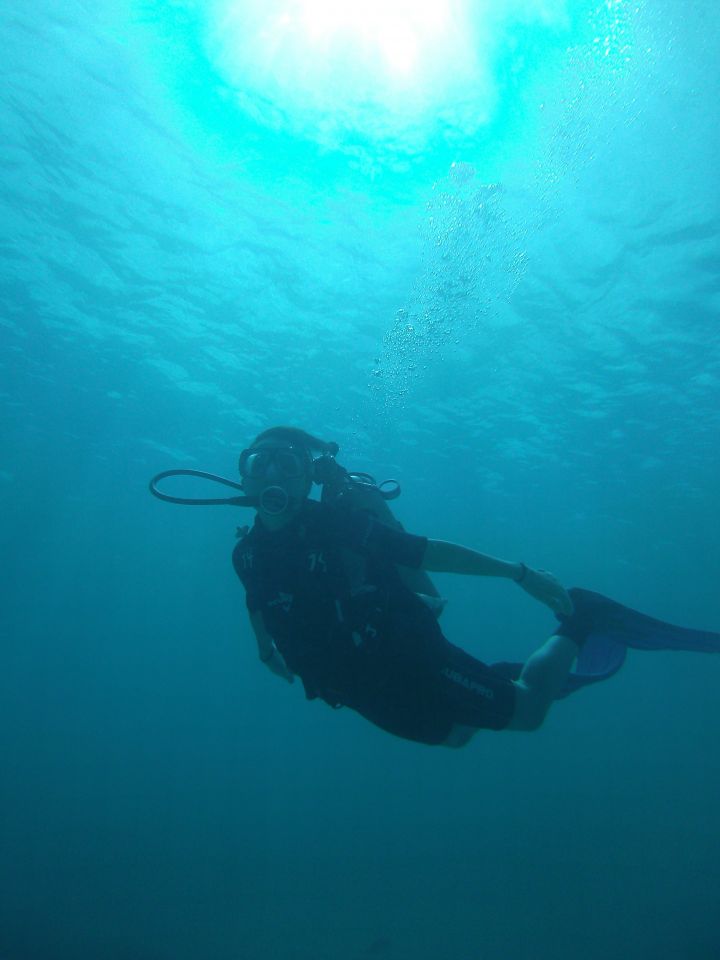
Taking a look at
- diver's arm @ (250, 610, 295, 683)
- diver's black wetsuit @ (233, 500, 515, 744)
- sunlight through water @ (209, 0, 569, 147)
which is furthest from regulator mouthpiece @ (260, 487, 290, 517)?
sunlight through water @ (209, 0, 569, 147)

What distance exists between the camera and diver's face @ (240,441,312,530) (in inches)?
153

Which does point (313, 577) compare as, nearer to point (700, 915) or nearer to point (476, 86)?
point (476, 86)

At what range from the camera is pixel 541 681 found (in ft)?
13.9

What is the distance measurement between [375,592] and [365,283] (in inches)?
440

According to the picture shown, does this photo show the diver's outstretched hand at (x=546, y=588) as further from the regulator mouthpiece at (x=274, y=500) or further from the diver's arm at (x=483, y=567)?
the regulator mouthpiece at (x=274, y=500)

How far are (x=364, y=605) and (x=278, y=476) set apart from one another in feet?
3.68

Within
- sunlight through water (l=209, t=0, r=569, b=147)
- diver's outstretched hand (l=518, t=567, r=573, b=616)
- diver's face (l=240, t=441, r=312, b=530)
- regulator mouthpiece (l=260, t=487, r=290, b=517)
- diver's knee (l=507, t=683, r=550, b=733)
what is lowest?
diver's knee (l=507, t=683, r=550, b=733)

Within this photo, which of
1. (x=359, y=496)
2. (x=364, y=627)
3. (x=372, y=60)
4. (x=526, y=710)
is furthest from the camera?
(x=372, y=60)

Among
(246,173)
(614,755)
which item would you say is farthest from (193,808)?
(614,755)

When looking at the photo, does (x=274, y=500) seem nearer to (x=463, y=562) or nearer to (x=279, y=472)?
(x=279, y=472)

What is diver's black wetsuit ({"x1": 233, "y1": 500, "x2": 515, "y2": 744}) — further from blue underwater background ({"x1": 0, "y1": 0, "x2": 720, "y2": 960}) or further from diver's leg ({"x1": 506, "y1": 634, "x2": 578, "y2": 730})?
blue underwater background ({"x1": 0, "y1": 0, "x2": 720, "y2": 960})

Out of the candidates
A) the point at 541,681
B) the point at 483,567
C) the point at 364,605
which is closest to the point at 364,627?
the point at 364,605

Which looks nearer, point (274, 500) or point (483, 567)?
point (274, 500)

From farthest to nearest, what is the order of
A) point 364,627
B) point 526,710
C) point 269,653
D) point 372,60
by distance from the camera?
point 372,60, point 269,653, point 526,710, point 364,627
